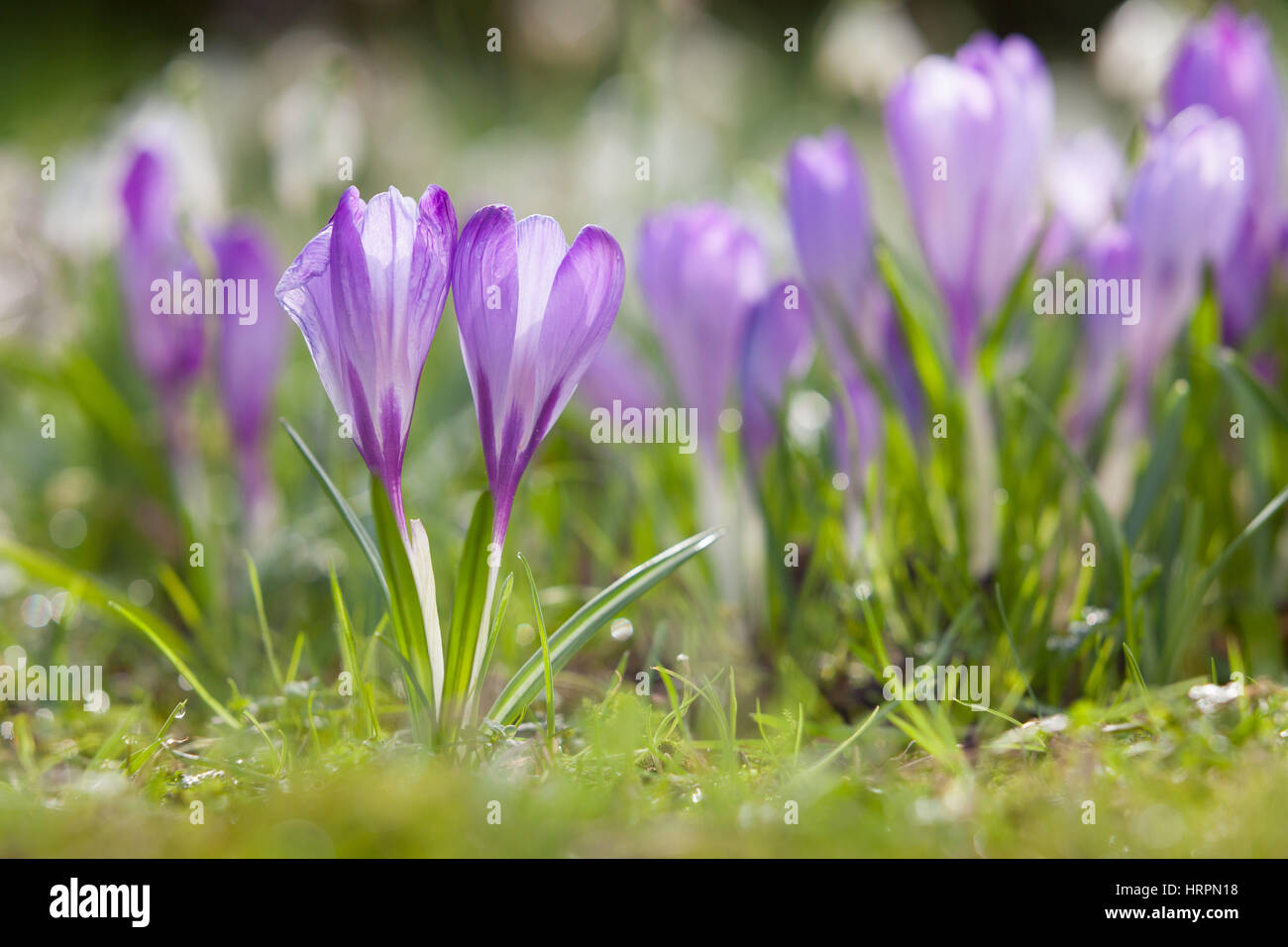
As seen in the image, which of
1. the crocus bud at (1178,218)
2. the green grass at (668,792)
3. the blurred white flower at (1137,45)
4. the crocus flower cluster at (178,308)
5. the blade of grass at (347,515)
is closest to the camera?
the green grass at (668,792)

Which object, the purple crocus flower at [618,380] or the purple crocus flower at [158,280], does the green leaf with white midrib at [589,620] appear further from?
the purple crocus flower at [158,280]

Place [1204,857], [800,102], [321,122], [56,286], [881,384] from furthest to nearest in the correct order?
[800,102]
[56,286]
[321,122]
[881,384]
[1204,857]

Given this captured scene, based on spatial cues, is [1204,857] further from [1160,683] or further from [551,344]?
[551,344]

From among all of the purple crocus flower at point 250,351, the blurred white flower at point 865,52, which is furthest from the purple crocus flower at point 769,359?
the blurred white flower at point 865,52

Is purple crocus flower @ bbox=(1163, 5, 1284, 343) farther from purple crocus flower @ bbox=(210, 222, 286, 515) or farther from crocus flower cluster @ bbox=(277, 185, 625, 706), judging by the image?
purple crocus flower @ bbox=(210, 222, 286, 515)

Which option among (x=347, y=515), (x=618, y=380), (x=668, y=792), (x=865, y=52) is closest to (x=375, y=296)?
(x=347, y=515)

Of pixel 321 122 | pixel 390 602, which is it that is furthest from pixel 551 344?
pixel 321 122

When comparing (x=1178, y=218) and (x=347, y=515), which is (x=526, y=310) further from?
(x=1178, y=218)
